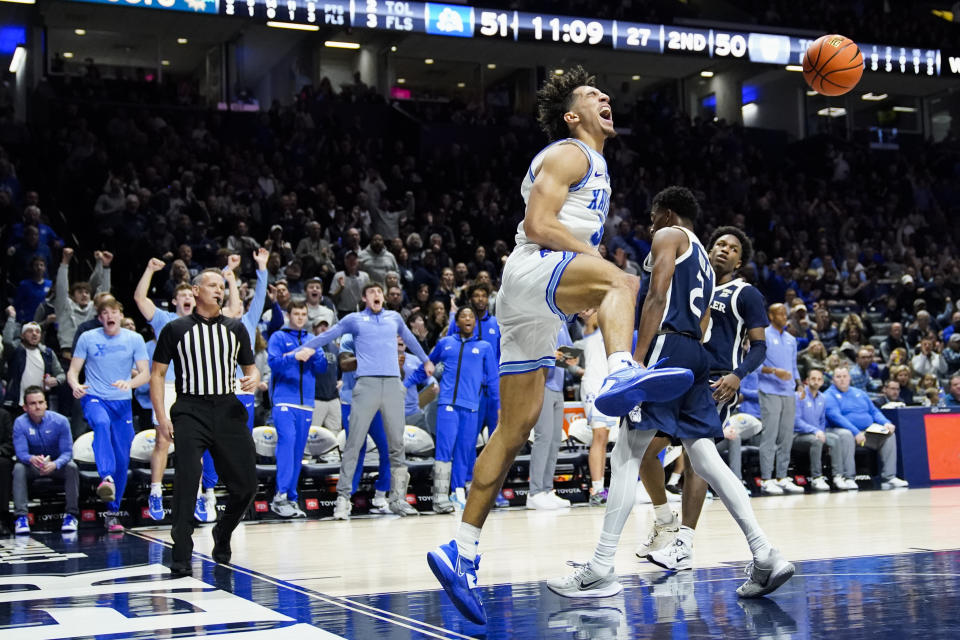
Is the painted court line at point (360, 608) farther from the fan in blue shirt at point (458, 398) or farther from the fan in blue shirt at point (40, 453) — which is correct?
the fan in blue shirt at point (458, 398)

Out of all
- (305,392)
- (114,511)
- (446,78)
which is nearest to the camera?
(114,511)

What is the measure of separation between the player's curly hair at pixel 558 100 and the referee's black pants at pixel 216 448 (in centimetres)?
267

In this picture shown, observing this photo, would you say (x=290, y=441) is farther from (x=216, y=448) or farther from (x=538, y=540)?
(x=216, y=448)

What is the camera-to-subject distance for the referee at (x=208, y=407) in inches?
237

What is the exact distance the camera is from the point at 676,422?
15.4 ft

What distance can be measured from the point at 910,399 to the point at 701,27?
907 centimetres

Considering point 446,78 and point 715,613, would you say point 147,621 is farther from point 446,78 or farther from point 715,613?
point 446,78

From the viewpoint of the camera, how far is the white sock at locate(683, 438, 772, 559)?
14.7ft

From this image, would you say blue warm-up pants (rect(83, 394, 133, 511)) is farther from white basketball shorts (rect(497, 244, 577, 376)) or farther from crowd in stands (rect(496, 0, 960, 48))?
crowd in stands (rect(496, 0, 960, 48))

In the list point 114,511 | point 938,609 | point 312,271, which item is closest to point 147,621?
point 938,609

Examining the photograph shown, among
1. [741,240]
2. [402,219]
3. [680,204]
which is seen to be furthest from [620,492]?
[402,219]

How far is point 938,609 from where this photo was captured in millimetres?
3926

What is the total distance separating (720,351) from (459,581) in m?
2.26

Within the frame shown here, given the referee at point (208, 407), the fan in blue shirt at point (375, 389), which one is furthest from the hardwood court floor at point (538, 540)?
the referee at point (208, 407)
